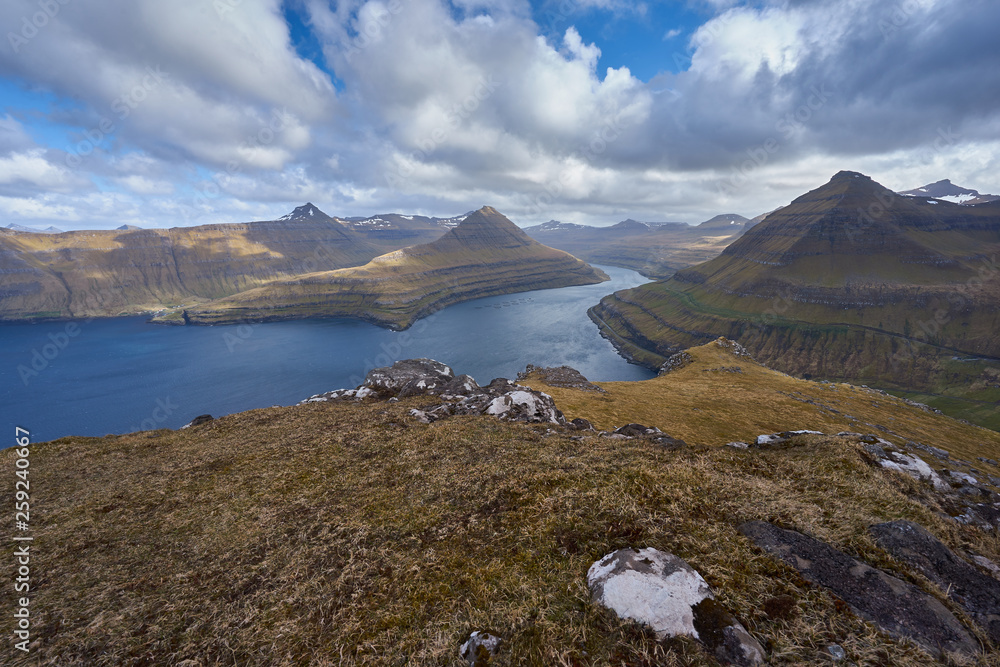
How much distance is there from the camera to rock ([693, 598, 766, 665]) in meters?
6.47

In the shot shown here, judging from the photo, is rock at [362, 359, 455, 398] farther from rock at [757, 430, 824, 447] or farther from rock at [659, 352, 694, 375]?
rock at [659, 352, 694, 375]

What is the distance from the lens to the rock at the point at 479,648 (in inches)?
287

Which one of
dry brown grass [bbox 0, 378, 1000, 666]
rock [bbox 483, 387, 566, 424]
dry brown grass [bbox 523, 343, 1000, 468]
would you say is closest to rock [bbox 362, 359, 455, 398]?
rock [bbox 483, 387, 566, 424]

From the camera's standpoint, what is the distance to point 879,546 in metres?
9.29

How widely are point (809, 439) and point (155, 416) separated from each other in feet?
539

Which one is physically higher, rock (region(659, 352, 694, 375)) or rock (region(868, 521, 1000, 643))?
rock (region(868, 521, 1000, 643))

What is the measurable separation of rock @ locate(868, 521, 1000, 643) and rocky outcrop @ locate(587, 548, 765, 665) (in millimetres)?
5481

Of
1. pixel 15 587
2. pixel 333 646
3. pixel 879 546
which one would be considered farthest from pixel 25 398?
pixel 879 546

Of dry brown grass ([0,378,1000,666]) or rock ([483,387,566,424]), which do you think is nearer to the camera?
dry brown grass ([0,378,1000,666])

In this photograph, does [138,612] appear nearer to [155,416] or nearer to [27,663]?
[27,663]

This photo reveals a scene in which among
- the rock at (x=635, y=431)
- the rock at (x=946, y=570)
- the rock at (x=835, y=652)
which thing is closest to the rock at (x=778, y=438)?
the rock at (x=635, y=431)

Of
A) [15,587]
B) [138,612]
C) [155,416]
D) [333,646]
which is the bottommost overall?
[155,416]

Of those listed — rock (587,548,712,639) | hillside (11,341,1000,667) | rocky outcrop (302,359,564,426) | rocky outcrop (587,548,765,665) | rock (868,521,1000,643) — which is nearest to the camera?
rocky outcrop (587,548,765,665)

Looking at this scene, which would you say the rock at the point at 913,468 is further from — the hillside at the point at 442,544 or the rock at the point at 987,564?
the rock at the point at 987,564
